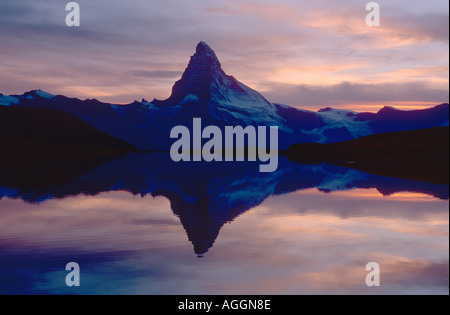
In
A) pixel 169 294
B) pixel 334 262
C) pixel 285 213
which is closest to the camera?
pixel 169 294

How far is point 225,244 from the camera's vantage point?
27.5m

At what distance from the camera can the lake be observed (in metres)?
19.8

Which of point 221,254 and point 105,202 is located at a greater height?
point 105,202

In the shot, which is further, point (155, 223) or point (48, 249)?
point (155, 223)

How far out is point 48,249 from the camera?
25828 mm

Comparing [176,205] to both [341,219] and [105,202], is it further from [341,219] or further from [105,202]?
[341,219]

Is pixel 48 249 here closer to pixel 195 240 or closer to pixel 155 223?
pixel 195 240

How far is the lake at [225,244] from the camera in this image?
19.8 m

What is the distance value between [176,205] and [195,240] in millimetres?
17246

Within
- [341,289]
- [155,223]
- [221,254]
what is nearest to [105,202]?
[155,223]

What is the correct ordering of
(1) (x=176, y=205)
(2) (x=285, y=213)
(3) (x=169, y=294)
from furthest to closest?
1. (1) (x=176, y=205)
2. (2) (x=285, y=213)
3. (3) (x=169, y=294)
